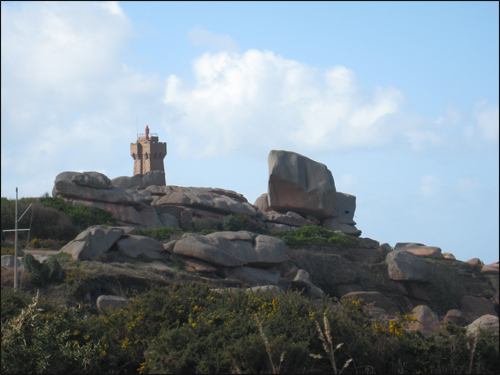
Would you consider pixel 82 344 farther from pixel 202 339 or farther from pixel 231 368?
pixel 231 368

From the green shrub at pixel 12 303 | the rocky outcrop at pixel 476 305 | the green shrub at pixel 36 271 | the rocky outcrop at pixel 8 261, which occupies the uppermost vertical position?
the rocky outcrop at pixel 8 261

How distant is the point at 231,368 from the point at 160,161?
157 ft

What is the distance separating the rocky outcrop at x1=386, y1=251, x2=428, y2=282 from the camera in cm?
2231

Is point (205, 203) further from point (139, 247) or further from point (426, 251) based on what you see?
point (426, 251)

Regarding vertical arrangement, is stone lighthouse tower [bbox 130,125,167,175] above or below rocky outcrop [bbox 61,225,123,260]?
above

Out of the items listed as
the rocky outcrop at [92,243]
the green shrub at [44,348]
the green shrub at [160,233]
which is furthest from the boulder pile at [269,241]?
the green shrub at [44,348]

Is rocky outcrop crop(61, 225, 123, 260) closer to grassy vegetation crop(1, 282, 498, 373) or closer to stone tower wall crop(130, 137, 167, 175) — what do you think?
grassy vegetation crop(1, 282, 498, 373)

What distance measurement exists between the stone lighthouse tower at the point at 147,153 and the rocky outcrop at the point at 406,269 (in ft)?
108

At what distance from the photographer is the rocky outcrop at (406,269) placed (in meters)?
22.3

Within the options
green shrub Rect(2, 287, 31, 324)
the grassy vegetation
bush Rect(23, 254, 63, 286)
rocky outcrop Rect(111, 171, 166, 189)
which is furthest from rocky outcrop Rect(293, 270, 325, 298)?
rocky outcrop Rect(111, 171, 166, 189)

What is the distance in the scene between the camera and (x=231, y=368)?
561 cm

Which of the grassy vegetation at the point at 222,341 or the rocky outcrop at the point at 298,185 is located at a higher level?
the rocky outcrop at the point at 298,185

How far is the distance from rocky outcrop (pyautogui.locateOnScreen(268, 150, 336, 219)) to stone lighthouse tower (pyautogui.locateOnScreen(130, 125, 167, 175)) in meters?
23.6

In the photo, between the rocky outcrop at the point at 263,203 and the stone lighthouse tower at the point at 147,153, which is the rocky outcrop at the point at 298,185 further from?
the stone lighthouse tower at the point at 147,153
